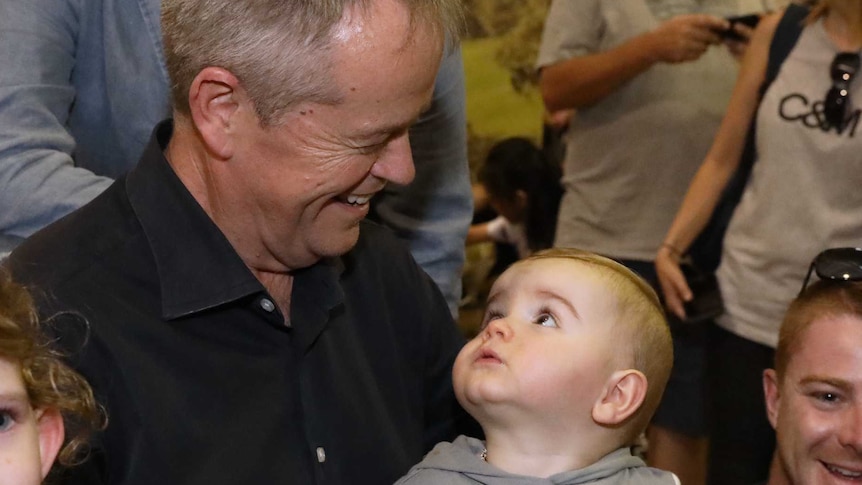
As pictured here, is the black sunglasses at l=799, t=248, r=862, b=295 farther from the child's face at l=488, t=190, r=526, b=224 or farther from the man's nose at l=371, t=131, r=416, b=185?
the child's face at l=488, t=190, r=526, b=224

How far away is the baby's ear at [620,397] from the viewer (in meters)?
1.71

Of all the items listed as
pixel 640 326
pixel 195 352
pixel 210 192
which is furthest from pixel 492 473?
pixel 210 192

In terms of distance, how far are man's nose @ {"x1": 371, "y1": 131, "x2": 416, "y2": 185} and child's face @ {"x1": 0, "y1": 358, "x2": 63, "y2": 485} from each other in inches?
21.6

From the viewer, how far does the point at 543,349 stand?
1.68m

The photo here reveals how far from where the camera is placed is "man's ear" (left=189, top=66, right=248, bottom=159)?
149 cm

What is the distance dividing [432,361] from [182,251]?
0.52 metres

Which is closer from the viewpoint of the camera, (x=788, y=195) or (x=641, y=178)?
(x=788, y=195)

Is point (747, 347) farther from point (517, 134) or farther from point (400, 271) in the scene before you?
point (517, 134)

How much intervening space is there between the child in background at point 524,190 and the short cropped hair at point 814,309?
Result: 2.17m

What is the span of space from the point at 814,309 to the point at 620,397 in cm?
58

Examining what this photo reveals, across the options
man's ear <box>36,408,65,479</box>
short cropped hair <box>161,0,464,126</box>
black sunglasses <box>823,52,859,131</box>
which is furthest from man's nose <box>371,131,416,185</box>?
black sunglasses <box>823,52,859,131</box>

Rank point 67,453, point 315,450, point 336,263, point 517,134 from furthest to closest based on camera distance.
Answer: point 517,134, point 336,263, point 315,450, point 67,453

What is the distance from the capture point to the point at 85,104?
187 centimetres

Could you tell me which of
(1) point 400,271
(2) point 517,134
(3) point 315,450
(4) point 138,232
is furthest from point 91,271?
(2) point 517,134
